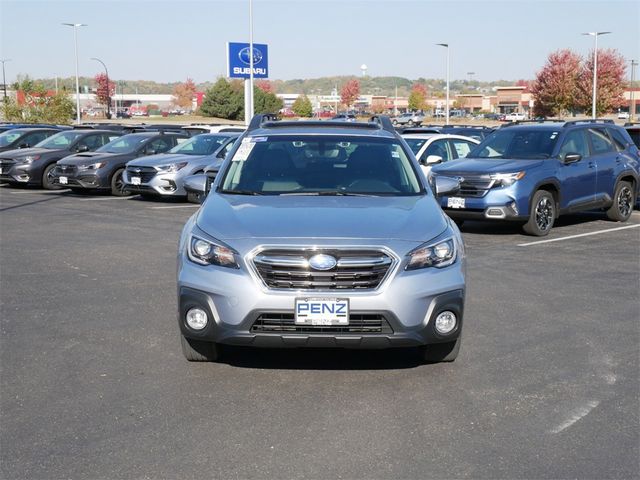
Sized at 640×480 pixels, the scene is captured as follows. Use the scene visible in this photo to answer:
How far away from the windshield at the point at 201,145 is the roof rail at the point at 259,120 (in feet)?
34.5

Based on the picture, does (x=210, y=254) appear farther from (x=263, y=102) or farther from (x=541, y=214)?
(x=263, y=102)

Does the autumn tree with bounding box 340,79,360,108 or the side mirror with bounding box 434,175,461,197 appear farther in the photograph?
the autumn tree with bounding box 340,79,360,108

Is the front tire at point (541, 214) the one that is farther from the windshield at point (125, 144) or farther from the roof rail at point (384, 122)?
the windshield at point (125, 144)

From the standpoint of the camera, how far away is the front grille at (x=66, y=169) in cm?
1920

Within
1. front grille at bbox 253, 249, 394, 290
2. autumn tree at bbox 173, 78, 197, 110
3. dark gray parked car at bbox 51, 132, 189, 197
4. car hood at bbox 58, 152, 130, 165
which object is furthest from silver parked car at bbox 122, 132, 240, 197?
autumn tree at bbox 173, 78, 197, 110

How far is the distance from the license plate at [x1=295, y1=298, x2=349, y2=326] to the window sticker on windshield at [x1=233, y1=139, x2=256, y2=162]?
2.06 m

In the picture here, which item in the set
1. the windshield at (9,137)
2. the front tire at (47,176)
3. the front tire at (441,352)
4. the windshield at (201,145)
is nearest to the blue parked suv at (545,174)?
the front tire at (441,352)

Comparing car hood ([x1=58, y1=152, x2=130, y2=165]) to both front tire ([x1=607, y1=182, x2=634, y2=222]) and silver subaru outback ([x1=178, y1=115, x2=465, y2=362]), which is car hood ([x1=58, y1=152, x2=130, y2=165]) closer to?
front tire ([x1=607, y1=182, x2=634, y2=222])

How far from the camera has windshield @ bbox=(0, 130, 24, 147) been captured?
2327cm

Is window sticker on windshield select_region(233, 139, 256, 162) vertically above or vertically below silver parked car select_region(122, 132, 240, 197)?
above

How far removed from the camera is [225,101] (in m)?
72.4

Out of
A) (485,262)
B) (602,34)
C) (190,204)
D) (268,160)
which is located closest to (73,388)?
(268,160)

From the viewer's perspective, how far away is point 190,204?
17516 millimetres

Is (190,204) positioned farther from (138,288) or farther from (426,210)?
(426,210)
